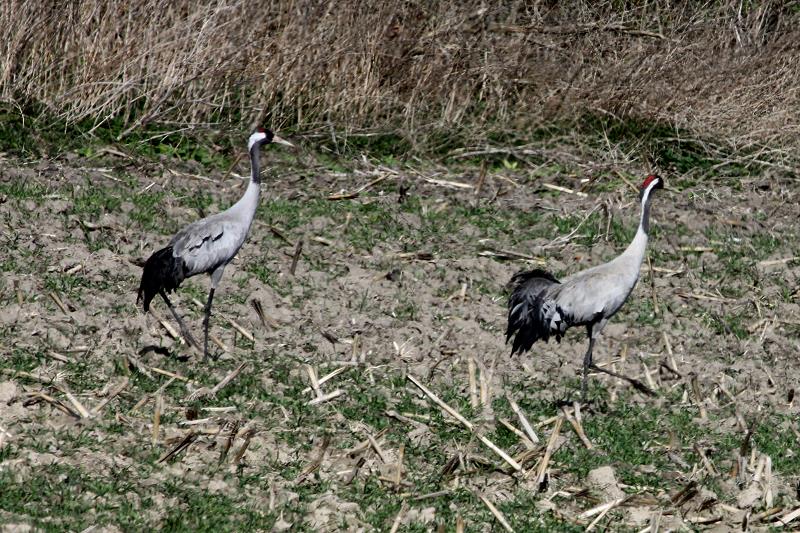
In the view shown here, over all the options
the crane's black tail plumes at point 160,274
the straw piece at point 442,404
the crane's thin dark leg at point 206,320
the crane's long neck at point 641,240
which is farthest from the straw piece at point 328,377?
the crane's long neck at point 641,240

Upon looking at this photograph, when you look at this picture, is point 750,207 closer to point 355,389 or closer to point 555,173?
point 555,173

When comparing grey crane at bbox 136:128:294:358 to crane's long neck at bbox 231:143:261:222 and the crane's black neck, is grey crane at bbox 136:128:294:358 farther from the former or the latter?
the crane's black neck

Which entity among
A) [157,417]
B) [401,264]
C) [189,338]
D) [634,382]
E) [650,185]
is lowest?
[401,264]

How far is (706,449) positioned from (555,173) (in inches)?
174

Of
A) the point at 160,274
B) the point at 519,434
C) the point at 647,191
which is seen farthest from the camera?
the point at 647,191

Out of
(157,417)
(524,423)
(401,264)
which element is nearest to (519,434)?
(524,423)

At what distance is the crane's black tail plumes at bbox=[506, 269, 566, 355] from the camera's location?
704cm

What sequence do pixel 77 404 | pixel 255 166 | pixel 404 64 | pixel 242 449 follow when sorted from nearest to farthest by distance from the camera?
1. pixel 242 449
2. pixel 77 404
3. pixel 255 166
4. pixel 404 64

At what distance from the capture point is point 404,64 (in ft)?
35.6

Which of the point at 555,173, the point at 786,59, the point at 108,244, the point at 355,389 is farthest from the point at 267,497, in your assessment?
the point at 786,59

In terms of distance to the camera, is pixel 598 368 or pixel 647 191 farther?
pixel 647 191

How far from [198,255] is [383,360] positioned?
1.18 m

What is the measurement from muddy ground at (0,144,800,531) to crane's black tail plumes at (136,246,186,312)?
0.25 m

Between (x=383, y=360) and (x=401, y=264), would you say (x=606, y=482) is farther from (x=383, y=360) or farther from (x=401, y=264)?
(x=401, y=264)
